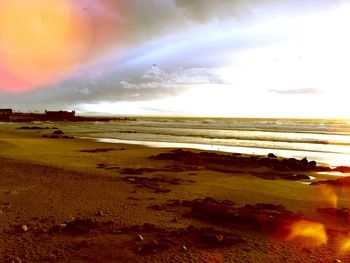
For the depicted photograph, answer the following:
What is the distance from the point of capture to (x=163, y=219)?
1025cm

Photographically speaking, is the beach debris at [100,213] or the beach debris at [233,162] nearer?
the beach debris at [100,213]

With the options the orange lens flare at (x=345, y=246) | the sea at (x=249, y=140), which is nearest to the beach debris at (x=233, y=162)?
the sea at (x=249, y=140)

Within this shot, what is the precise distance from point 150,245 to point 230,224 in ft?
8.80

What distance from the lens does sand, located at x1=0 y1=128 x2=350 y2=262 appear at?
7.96 meters

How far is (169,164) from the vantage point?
21906 mm

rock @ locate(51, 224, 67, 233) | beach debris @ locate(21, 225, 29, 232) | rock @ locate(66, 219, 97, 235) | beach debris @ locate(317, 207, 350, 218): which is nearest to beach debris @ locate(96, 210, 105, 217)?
rock @ locate(66, 219, 97, 235)

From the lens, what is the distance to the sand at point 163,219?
7.96 m

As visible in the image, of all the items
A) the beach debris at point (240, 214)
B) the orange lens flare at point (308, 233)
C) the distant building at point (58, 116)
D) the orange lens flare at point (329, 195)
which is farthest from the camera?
the distant building at point (58, 116)

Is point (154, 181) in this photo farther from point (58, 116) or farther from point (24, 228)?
point (58, 116)

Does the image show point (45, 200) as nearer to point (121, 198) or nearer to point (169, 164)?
point (121, 198)

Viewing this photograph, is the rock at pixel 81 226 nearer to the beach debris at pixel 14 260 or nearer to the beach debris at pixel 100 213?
the beach debris at pixel 100 213

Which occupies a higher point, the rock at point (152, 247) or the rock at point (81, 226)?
the rock at point (81, 226)

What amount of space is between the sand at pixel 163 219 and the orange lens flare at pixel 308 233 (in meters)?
0.03

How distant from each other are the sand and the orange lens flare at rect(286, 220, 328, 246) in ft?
0.09
